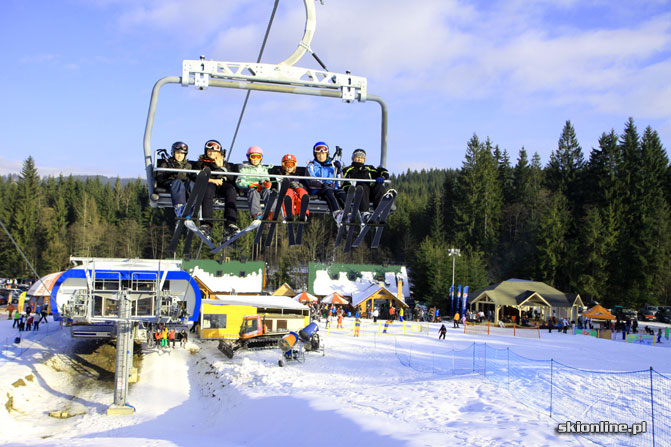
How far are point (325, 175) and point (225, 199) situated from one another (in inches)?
67.8

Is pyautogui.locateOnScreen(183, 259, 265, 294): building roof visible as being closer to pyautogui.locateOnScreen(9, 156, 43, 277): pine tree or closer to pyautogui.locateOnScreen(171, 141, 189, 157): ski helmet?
pyautogui.locateOnScreen(9, 156, 43, 277): pine tree

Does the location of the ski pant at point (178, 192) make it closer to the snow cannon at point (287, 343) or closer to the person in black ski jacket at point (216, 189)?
the person in black ski jacket at point (216, 189)

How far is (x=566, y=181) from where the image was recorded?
79438 mm

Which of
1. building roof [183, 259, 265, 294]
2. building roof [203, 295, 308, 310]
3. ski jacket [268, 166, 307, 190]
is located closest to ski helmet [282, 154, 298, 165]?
ski jacket [268, 166, 307, 190]

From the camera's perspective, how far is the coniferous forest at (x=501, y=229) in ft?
207

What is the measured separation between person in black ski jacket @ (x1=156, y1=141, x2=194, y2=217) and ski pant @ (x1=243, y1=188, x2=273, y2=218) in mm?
935

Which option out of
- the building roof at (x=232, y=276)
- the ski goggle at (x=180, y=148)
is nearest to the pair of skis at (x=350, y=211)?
the ski goggle at (x=180, y=148)

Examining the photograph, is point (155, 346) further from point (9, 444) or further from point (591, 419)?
point (591, 419)

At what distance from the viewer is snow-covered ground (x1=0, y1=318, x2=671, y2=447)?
13289 millimetres

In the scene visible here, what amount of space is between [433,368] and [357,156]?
54.8 ft

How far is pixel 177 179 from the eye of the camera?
319 inches

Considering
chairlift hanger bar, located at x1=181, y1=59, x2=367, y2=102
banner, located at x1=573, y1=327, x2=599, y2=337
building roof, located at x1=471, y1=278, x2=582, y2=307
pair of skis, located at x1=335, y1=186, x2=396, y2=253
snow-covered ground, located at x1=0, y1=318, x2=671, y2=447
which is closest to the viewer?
chairlift hanger bar, located at x1=181, y1=59, x2=367, y2=102

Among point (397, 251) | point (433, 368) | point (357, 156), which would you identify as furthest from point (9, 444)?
point (397, 251)

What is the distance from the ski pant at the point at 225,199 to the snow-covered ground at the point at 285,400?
6709mm
